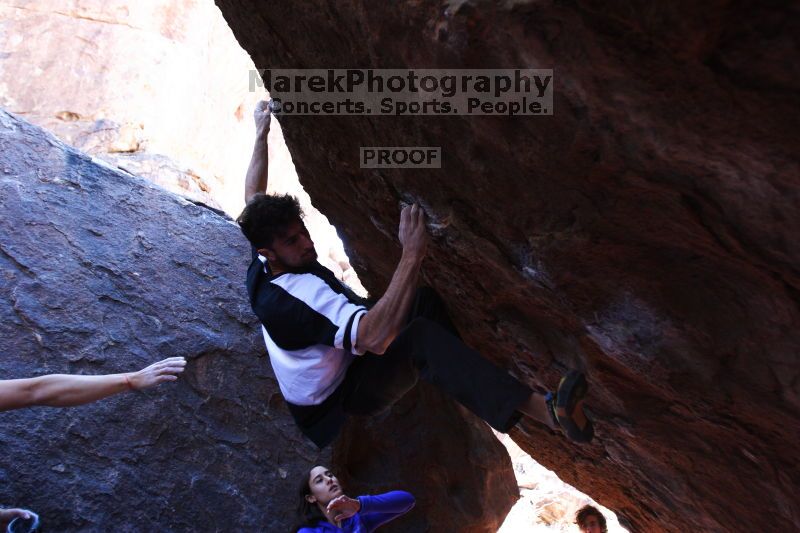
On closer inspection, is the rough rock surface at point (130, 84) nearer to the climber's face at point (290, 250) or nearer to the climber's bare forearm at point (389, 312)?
the climber's face at point (290, 250)

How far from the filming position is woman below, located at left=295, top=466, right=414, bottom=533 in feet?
12.2

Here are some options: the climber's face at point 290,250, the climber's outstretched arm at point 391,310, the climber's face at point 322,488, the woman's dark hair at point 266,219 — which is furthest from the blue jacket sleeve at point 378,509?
the woman's dark hair at point 266,219

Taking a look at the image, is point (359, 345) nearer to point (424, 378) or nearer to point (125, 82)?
point (424, 378)

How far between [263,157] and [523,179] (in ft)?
5.98

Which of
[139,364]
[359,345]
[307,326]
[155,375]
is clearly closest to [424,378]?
[359,345]

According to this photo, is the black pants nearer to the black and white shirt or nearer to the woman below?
the black and white shirt

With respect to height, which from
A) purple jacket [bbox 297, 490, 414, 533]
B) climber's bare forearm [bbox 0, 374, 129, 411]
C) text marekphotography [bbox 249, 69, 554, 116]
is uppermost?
text marekphotography [bbox 249, 69, 554, 116]

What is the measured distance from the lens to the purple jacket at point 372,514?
3708mm

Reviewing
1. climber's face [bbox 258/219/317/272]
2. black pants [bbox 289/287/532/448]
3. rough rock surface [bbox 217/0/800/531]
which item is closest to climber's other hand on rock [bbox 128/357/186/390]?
climber's face [bbox 258/219/317/272]

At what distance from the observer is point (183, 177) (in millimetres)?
11164

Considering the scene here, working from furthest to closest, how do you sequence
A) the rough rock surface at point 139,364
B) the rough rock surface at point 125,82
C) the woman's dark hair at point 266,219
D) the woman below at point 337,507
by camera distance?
the rough rock surface at point 125,82, the rough rock surface at point 139,364, the woman below at point 337,507, the woman's dark hair at point 266,219

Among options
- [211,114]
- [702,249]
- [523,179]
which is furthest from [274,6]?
[211,114]

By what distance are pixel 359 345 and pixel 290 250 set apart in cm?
56

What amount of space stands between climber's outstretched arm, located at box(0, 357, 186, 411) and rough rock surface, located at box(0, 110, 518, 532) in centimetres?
128
